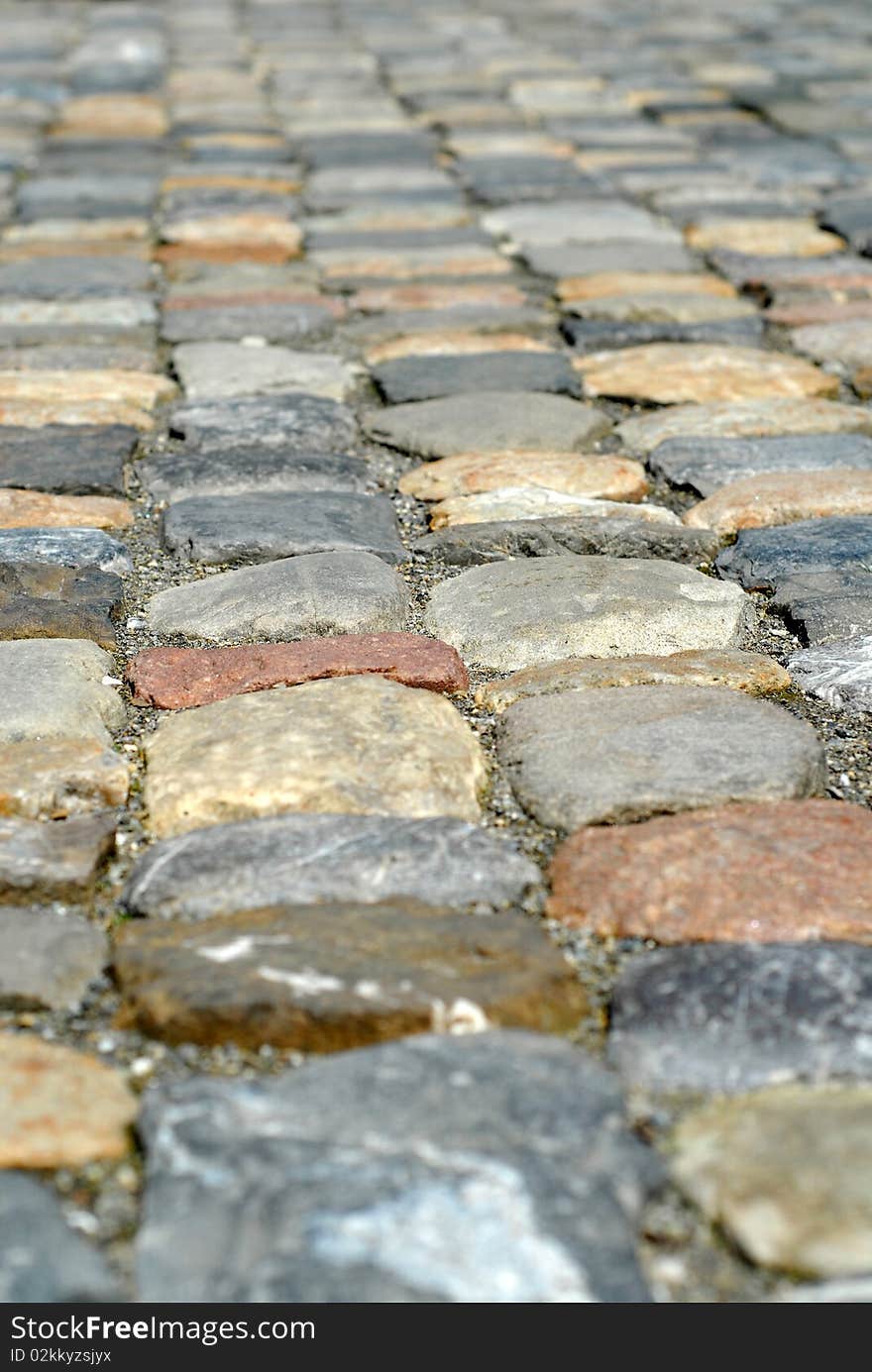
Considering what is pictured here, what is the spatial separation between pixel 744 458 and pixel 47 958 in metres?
1.82

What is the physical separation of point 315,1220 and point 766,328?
2.94m

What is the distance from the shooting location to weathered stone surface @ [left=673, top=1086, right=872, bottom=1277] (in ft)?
4.00

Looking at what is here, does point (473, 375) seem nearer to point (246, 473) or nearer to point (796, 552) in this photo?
point (246, 473)

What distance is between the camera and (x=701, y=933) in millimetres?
1623

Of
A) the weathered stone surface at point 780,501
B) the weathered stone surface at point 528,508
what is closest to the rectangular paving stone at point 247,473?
the weathered stone surface at point 528,508

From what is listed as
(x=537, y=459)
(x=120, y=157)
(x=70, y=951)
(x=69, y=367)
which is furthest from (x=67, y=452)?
(x=120, y=157)

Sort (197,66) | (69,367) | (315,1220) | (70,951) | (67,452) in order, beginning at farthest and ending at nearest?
(197,66)
(69,367)
(67,452)
(70,951)
(315,1220)

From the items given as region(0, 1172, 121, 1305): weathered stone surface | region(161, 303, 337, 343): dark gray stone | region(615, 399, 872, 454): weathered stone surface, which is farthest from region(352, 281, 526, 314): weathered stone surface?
region(0, 1172, 121, 1305): weathered stone surface

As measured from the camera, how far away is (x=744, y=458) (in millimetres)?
2951

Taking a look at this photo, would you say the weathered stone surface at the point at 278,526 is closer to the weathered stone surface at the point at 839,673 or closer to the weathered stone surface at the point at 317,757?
the weathered stone surface at the point at 317,757

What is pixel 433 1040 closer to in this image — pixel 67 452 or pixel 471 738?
pixel 471 738

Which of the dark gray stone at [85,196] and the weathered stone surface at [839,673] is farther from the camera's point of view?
the dark gray stone at [85,196]

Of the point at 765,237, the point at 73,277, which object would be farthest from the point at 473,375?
the point at 765,237

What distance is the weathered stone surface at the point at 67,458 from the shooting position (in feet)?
9.30
